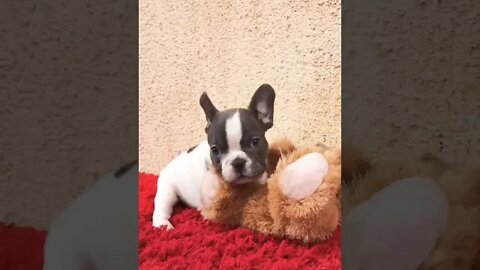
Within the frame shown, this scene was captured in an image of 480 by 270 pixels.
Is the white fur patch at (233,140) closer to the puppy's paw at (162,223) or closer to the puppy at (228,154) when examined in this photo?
the puppy at (228,154)

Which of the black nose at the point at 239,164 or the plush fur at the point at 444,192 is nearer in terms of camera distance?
the plush fur at the point at 444,192

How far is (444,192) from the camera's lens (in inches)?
29.5

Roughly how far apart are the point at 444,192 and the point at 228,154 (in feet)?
1.25

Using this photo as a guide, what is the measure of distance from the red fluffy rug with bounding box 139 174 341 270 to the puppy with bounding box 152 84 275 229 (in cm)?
6

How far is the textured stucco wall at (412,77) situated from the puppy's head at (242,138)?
0.29 metres

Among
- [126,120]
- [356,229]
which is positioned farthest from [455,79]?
[126,120]

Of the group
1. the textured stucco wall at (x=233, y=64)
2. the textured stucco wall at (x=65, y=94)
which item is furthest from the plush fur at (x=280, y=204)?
the textured stucco wall at (x=65, y=94)

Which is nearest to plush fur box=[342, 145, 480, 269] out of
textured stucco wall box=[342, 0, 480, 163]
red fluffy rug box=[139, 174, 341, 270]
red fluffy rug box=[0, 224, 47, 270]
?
textured stucco wall box=[342, 0, 480, 163]

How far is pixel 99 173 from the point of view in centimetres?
67

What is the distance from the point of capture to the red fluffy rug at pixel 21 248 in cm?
68

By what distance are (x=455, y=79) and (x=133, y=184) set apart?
1.35 ft

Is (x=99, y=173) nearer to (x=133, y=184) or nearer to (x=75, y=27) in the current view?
(x=133, y=184)

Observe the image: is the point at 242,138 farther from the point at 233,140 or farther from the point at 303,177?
the point at 303,177

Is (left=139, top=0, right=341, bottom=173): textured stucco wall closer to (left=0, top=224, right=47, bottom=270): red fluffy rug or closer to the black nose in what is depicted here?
the black nose
